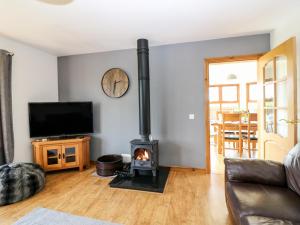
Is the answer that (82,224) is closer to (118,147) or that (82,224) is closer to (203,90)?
(118,147)

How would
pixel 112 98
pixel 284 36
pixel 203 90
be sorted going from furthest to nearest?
pixel 112 98, pixel 203 90, pixel 284 36

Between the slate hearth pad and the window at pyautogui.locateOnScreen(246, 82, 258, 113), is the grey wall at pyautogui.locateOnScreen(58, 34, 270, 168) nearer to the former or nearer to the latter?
the slate hearth pad

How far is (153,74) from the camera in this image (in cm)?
332

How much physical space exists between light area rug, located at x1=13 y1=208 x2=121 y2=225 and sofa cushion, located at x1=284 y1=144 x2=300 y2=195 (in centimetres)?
183

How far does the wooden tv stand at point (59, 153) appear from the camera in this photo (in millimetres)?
3080

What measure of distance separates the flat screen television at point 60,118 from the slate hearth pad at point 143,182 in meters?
1.25

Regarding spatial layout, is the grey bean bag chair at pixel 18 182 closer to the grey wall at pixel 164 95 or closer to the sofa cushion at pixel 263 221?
the grey wall at pixel 164 95

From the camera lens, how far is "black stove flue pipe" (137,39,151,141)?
288 cm

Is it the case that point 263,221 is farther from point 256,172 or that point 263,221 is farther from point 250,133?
point 250,133

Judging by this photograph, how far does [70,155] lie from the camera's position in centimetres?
325

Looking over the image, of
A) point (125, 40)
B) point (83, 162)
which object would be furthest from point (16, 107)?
point (125, 40)

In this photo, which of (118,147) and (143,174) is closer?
(143,174)

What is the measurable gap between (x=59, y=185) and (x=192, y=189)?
2.06 m

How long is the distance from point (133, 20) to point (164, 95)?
4.68 ft
